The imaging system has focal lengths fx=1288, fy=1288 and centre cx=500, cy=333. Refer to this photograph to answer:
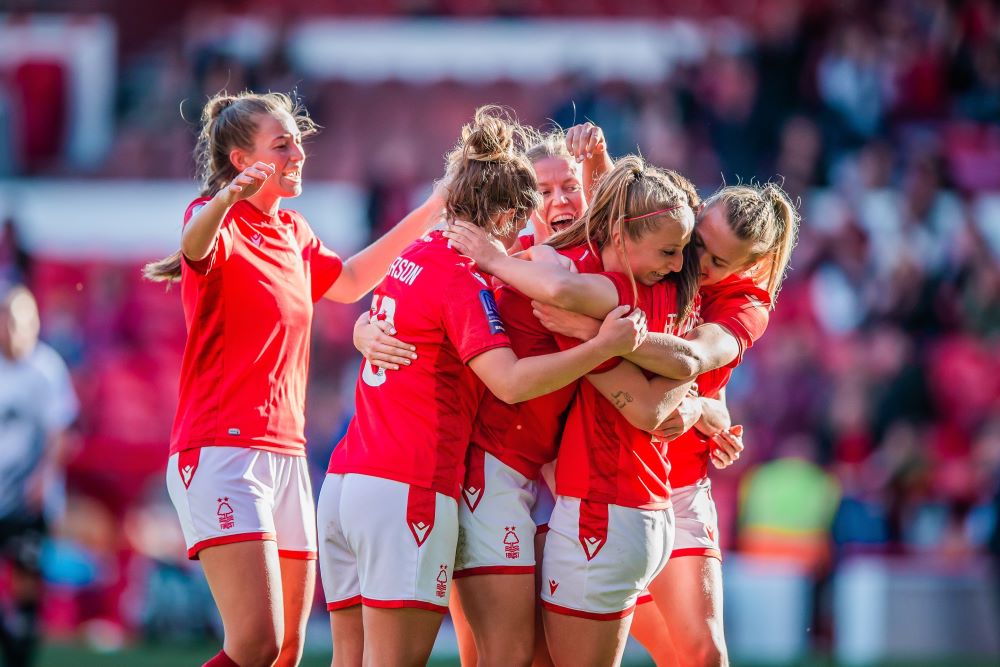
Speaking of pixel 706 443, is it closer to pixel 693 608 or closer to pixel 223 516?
pixel 693 608

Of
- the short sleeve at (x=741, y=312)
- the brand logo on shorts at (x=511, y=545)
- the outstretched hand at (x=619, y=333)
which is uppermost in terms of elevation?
the short sleeve at (x=741, y=312)

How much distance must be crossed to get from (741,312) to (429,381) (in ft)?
3.67

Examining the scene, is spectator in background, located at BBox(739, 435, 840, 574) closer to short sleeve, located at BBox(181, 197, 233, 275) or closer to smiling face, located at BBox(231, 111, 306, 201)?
smiling face, located at BBox(231, 111, 306, 201)

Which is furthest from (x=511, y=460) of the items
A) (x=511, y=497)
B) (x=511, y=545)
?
(x=511, y=545)

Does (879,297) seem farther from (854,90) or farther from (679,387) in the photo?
(679,387)

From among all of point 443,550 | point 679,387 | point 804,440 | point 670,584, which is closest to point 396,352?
point 443,550

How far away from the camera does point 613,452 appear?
12.8ft

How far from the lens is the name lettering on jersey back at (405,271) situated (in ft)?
12.9

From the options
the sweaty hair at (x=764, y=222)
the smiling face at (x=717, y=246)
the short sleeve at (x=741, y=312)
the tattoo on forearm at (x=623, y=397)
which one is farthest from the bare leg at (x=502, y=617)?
the sweaty hair at (x=764, y=222)

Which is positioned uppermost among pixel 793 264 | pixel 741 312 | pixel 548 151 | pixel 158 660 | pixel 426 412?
pixel 793 264

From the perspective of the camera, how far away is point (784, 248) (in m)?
4.45

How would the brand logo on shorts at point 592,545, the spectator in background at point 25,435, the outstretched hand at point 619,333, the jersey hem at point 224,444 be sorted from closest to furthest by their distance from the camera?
the outstretched hand at point 619,333 → the brand logo on shorts at point 592,545 → the jersey hem at point 224,444 → the spectator in background at point 25,435

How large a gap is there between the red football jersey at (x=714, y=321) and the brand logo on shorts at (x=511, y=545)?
0.76 m

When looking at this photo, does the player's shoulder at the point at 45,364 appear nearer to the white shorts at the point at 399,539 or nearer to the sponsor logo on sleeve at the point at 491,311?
the white shorts at the point at 399,539
